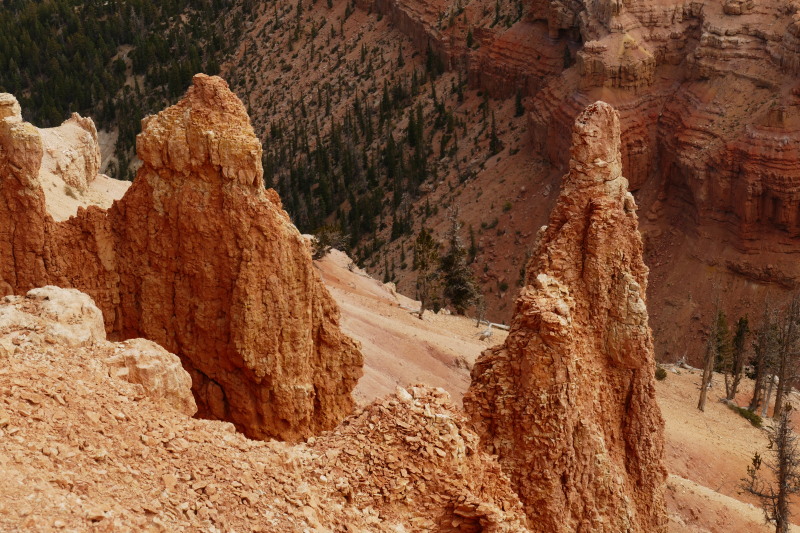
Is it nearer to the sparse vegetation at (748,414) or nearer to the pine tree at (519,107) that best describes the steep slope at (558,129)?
the pine tree at (519,107)

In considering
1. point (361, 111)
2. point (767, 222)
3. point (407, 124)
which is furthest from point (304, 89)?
point (767, 222)

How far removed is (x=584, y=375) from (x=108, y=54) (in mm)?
104444

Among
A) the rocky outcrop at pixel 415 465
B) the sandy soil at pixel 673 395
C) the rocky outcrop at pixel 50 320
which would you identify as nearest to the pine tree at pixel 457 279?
the sandy soil at pixel 673 395

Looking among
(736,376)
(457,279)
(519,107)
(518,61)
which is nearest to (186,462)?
(457,279)

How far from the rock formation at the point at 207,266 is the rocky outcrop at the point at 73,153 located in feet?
54.9

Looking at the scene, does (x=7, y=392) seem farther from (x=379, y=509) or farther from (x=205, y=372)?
(x=205, y=372)

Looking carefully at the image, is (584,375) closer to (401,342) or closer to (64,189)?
(401,342)

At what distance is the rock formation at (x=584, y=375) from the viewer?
1416 centimetres

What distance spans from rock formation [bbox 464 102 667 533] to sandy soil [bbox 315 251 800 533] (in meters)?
10.1

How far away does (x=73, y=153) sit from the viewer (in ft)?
127

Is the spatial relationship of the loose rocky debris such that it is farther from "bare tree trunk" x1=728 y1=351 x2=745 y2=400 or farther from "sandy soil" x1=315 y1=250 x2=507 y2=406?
"bare tree trunk" x1=728 y1=351 x2=745 y2=400

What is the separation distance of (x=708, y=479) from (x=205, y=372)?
22.2 m

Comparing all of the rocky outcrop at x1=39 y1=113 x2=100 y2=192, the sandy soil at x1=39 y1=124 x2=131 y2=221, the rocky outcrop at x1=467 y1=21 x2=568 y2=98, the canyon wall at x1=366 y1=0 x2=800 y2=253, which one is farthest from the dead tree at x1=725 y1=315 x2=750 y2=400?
the rocky outcrop at x1=467 y1=21 x2=568 y2=98

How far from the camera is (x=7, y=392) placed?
1013 centimetres
